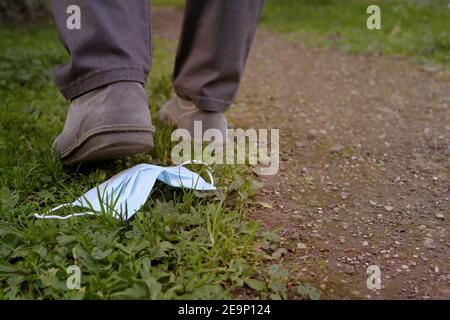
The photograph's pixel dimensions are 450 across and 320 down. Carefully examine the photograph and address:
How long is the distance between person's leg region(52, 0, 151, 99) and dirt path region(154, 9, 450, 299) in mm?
594

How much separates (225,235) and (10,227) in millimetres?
576

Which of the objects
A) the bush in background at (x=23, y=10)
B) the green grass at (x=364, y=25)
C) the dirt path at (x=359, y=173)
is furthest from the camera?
the bush in background at (x=23, y=10)

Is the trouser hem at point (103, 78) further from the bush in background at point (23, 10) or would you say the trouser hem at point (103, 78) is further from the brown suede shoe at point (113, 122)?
the bush in background at point (23, 10)

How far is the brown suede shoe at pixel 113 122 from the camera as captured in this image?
5.12 ft

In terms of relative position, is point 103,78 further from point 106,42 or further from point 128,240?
point 128,240

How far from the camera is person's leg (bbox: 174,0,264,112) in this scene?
195cm

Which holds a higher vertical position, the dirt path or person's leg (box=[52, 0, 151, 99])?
person's leg (box=[52, 0, 151, 99])

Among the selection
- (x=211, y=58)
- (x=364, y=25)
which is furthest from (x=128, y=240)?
(x=364, y=25)

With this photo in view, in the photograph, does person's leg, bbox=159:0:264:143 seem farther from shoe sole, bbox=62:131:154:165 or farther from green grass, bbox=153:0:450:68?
green grass, bbox=153:0:450:68

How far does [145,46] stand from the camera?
5.42ft

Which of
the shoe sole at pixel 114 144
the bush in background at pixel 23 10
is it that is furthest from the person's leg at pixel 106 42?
the bush in background at pixel 23 10

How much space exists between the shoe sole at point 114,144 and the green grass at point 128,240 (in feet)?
0.43

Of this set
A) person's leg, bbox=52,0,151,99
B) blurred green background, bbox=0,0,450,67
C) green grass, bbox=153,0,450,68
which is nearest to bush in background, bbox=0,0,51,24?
blurred green background, bbox=0,0,450,67

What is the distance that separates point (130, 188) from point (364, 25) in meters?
3.84
